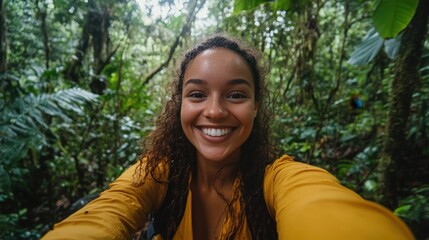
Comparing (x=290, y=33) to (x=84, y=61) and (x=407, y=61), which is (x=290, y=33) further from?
(x=84, y=61)

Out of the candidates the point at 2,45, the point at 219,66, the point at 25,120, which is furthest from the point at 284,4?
the point at 2,45

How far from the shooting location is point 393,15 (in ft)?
4.52

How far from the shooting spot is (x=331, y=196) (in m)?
0.66

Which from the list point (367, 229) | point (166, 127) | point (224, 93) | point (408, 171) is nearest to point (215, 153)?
point (224, 93)

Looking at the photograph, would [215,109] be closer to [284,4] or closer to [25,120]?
[284,4]

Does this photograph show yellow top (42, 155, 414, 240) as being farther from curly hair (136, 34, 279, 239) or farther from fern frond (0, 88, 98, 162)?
fern frond (0, 88, 98, 162)

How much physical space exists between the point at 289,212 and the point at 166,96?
131 centimetres

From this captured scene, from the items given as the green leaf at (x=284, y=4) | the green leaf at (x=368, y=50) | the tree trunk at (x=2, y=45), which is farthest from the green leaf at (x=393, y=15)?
the tree trunk at (x=2, y=45)

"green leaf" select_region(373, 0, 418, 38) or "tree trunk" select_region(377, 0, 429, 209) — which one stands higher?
"green leaf" select_region(373, 0, 418, 38)

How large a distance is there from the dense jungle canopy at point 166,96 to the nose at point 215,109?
579 millimetres

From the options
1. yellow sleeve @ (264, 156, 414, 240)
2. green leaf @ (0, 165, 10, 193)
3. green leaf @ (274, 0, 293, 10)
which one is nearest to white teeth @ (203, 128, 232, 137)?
yellow sleeve @ (264, 156, 414, 240)

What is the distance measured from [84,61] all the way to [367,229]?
466cm

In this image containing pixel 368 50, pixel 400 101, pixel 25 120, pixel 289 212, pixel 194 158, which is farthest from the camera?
pixel 368 50

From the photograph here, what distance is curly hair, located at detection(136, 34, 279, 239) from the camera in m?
1.23
